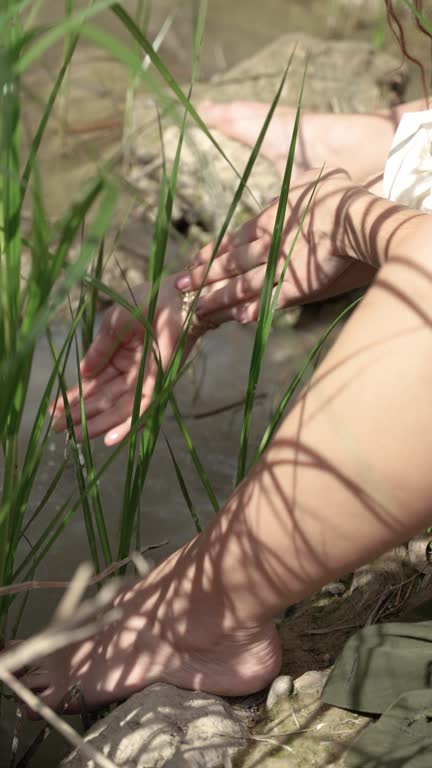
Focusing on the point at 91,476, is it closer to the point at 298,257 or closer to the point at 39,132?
the point at 39,132

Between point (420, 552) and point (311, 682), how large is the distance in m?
0.31

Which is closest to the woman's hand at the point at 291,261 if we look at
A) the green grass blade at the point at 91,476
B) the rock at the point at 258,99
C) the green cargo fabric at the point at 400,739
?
the green grass blade at the point at 91,476

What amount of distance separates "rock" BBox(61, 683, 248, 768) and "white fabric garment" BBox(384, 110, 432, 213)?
29.3 inches

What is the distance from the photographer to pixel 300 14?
13.4ft

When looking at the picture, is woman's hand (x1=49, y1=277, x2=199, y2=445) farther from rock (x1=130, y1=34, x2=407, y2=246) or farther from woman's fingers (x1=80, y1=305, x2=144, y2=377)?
rock (x1=130, y1=34, x2=407, y2=246)

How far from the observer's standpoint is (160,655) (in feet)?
4.16

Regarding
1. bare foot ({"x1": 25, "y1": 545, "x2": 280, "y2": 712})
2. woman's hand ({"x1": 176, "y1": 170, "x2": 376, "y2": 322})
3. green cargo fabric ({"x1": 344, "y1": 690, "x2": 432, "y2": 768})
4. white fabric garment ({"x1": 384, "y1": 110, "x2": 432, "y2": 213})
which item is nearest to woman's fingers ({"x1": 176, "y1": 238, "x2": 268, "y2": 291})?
woman's hand ({"x1": 176, "y1": 170, "x2": 376, "y2": 322})

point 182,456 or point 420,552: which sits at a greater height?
point 182,456

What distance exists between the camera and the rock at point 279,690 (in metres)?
1.25

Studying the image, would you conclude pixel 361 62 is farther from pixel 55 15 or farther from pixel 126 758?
pixel 126 758

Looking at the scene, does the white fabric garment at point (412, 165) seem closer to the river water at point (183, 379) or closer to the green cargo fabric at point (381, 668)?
the river water at point (183, 379)

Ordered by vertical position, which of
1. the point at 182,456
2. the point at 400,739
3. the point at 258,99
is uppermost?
the point at 258,99

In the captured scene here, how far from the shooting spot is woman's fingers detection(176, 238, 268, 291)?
1.51 meters

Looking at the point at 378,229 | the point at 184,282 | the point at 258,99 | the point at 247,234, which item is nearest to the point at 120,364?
the point at 184,282
